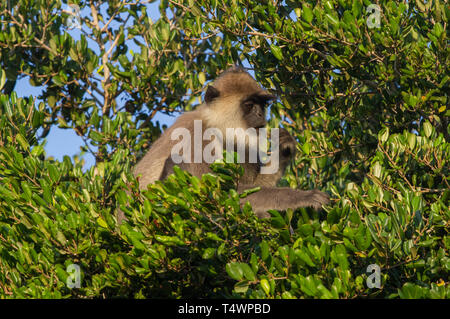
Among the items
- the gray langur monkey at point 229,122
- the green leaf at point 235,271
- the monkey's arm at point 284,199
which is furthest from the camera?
the gray langur monkey at point 229,122

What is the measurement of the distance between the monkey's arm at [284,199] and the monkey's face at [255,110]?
4.56ft

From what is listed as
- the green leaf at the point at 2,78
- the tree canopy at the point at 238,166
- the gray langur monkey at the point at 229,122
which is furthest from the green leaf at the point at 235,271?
the green leaf at the point at 2,78

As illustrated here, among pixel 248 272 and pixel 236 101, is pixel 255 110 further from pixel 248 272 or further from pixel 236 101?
pixel 248 272

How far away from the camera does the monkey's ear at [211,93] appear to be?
766 cm

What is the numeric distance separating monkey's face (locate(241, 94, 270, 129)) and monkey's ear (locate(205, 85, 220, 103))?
387 millimetres

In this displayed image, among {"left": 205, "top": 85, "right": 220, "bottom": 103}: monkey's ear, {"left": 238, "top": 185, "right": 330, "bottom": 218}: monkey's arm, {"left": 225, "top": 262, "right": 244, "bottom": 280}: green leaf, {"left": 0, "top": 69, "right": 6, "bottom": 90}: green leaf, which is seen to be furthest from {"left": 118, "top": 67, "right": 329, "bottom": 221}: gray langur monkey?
{"left": 225, "top": 262, "right": 244, "bottom": 280}: green leaf

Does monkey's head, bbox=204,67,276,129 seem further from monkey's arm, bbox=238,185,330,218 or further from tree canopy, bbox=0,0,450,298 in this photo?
monkey's arm, bbox=238,185,330,218

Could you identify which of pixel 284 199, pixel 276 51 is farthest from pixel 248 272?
pixel 276 51

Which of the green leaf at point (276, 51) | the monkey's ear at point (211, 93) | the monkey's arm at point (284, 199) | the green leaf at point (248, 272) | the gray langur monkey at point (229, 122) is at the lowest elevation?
the green leaf at point (248, 272)

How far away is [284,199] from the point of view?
6.02 meters

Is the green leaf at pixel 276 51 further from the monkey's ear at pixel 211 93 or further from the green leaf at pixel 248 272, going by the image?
the green leaf at pixel 248 272

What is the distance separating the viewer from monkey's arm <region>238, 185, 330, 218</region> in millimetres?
5766

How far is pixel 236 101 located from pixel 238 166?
3130 millimetres

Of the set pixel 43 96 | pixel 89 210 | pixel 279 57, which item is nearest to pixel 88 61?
pixel 43 96
